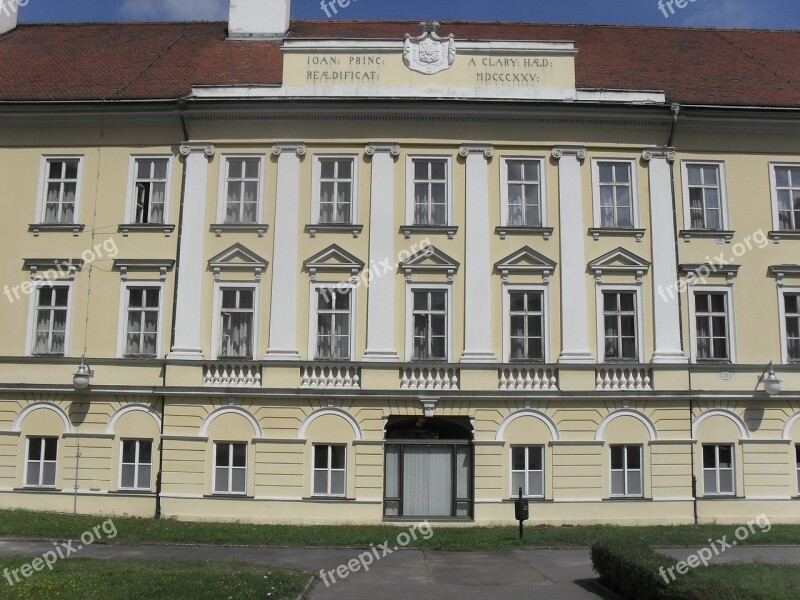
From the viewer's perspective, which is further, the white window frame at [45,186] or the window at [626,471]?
the white window frame at [45,186]

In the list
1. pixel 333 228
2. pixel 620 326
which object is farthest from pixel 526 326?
pixel 333 228

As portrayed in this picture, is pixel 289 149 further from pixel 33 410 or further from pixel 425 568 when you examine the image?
pixel 425 568

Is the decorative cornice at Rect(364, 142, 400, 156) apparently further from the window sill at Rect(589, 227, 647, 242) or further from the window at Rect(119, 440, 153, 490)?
the window at Rect(119, 440, 153, 490)

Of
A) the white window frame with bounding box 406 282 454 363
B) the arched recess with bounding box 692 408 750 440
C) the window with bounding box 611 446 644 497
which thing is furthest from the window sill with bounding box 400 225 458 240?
the arched recess with bounding box 692 408 750 440

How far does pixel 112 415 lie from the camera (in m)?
22.3

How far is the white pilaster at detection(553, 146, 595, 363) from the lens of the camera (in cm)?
2211

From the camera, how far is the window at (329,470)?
21703 mm

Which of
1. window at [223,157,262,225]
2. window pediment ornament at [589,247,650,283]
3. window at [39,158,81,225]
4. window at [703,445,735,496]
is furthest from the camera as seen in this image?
window at [39,158,81,225]

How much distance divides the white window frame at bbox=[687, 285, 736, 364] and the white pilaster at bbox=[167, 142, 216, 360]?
13.3 m

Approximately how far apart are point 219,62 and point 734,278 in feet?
54.7

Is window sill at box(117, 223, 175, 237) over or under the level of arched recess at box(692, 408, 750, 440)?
over

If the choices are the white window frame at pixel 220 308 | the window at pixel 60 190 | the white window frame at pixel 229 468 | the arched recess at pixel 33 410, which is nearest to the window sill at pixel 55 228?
the window at pixel 60 190

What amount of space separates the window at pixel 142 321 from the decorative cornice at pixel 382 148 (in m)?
6.91

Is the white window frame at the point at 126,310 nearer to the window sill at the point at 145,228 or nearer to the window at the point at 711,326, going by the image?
the window sill at the point at 145,228
